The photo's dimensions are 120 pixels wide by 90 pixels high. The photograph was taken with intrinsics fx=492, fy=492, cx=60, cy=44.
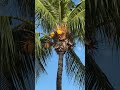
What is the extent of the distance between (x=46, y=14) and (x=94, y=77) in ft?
1.61

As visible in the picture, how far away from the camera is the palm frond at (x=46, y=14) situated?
3.01 metres

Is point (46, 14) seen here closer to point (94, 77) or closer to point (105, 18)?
point (105, 18)

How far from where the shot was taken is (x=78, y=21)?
9.86 feet

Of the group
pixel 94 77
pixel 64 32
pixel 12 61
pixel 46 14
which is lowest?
pixel 94 77

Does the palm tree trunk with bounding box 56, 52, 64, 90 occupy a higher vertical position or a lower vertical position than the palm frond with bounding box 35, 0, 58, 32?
lower

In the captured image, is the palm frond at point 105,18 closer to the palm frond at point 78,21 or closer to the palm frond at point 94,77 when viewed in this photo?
the palm frond at point 78,21

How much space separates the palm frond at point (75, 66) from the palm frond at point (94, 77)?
4 centimetres

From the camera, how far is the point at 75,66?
301cm

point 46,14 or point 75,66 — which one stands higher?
point 46,14

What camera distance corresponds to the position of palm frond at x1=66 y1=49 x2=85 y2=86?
2984 mm

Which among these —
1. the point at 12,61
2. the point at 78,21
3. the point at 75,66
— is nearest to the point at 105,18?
the point at 78,21

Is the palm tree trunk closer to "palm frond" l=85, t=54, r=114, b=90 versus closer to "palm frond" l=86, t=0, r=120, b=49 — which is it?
"palm frond" l=85, t=54, r=114, b=90

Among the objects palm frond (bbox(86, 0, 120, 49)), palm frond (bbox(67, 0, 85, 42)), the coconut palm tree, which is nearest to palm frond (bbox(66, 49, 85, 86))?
the coconut palm tree

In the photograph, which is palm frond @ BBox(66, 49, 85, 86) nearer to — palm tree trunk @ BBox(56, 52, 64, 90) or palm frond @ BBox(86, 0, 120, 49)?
palm tree trunk @ BBox(56, 52, 64, 90)
